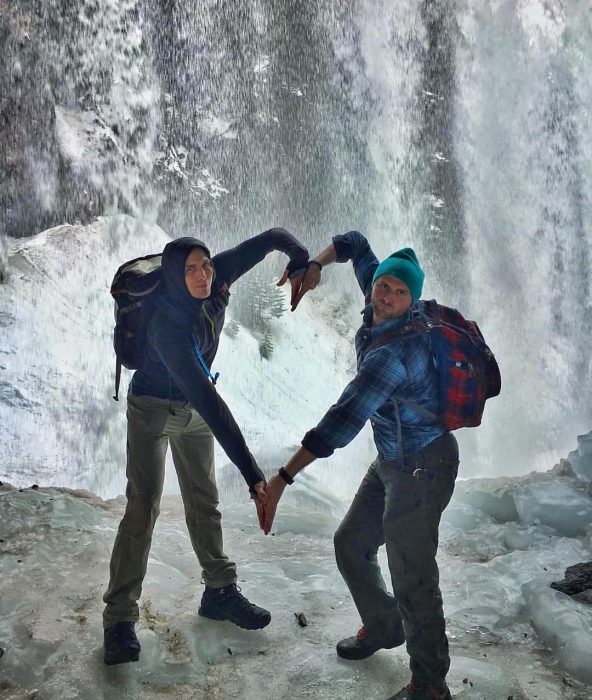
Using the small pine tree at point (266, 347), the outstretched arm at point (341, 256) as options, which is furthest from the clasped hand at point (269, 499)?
the small pine tree at point (266, 347)

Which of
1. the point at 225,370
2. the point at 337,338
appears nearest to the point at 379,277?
the point at 225,370

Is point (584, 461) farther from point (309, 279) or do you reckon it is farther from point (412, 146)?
point (412, 146)

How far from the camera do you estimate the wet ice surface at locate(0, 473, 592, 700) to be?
3.10m

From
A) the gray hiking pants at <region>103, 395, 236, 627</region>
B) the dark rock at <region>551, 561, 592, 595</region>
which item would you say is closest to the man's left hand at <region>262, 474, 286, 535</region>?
the gray hiking pants at <region>103, 395, 236, 627</region>

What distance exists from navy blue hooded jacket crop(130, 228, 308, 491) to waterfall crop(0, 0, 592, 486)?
1476 cm

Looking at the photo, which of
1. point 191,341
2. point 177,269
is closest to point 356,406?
point 191,341

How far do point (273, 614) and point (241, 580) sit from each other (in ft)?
2.21

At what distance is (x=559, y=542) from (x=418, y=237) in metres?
17.8

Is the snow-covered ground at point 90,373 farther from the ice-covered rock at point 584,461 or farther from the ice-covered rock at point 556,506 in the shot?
the ice-covered rock at point 584,461

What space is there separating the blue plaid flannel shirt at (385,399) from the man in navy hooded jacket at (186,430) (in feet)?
1.76

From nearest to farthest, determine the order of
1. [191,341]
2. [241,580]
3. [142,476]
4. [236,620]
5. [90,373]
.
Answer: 1. [191,341]
2. [142,476]
3. [236,620]
4. [241,580]
5. [90,373]

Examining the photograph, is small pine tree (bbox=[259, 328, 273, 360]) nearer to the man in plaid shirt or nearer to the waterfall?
the waterfall

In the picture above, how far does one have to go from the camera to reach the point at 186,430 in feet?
11.7

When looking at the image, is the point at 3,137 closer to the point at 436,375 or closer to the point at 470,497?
the point at 470,497
